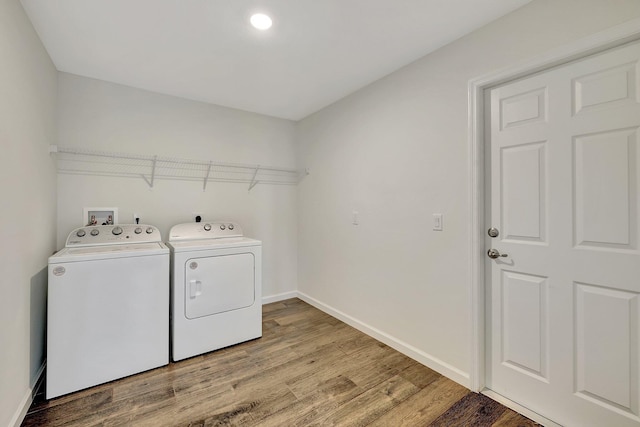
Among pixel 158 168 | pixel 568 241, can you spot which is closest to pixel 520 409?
pixel 568 241

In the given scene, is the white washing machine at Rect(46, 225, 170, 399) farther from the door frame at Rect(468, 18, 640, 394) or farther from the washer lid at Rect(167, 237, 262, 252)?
the door frame at Rect(468, 18, 640, 394)

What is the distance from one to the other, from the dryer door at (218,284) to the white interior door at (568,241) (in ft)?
6.21

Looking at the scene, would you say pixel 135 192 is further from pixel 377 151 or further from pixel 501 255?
pixel 501 255

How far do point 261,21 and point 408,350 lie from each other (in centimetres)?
256

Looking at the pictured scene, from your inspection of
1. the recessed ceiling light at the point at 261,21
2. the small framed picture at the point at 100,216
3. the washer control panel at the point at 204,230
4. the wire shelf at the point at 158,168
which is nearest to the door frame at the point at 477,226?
the recessed ceiling light at the point at 261,21

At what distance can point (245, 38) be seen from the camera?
1885 mm

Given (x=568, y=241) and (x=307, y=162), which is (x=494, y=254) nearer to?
(x=568, y=241)

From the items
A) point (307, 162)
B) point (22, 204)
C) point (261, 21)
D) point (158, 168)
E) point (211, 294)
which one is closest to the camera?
point (22, 204)

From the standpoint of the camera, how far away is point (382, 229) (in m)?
2.45

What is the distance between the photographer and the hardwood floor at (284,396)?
158cm

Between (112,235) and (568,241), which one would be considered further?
(112,235)

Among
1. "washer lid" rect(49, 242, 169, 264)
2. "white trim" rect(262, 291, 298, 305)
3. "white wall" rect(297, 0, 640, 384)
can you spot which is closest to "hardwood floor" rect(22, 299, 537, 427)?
"white wall" rect(297, 0, 640, 384)

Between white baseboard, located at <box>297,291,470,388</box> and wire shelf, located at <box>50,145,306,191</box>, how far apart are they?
1.73 m

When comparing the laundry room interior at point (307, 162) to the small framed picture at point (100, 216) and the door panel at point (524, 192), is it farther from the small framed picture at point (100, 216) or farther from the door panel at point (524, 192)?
the door panel at point (524, 192)
